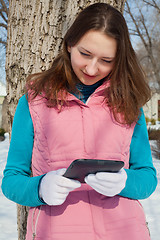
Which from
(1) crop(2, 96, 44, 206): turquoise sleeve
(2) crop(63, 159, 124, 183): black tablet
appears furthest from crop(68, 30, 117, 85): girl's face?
(2) crop(63, 159, 124, 183): black tablet

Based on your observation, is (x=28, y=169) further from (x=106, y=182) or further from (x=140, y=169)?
(x=140, y=169)

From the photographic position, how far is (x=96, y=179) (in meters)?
1.25

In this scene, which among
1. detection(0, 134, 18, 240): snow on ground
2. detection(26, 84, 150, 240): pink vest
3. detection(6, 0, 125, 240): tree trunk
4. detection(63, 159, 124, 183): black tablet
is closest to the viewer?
detection(63, 159, 124, 183): black tablet

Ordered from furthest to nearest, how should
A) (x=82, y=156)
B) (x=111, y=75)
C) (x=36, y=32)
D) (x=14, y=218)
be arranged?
(x=14, y=218), (x=36, y=32), (x=111, y=75), (x=82, y=156)

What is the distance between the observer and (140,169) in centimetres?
149

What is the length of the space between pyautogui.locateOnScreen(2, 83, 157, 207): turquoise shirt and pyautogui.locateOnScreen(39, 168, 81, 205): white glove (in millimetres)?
75

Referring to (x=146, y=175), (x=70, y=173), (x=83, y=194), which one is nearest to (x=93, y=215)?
(x=83, y=194)

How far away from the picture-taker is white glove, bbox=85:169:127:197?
4.07 ft

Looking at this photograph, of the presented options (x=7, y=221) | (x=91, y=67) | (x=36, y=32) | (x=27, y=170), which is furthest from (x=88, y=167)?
(x=7, y=221)

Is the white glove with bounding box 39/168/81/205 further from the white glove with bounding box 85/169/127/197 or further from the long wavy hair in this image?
the long wavy hair

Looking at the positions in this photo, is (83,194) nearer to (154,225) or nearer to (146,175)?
(146,175)

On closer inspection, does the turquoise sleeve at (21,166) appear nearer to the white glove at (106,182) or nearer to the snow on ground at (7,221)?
the white glove at (106,182)

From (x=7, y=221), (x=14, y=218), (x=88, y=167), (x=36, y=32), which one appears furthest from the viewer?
(x=14, y=218)

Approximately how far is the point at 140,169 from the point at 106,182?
0.31m
